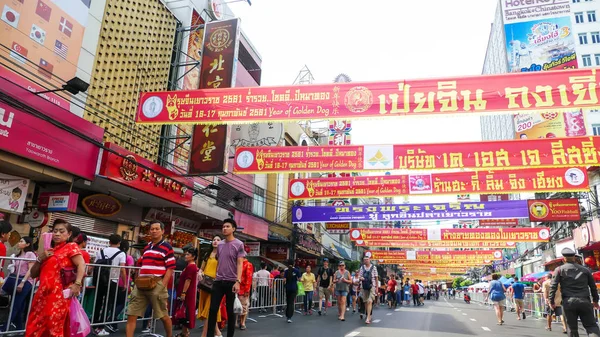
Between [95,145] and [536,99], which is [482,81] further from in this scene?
[95,145]

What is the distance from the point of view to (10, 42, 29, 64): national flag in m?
10.4

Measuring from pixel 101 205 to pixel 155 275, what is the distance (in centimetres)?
889

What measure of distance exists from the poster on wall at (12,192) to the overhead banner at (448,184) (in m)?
10.1

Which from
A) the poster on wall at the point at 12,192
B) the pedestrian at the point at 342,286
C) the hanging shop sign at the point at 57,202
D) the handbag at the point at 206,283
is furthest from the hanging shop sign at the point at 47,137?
the pedestrian at the point at 342,286

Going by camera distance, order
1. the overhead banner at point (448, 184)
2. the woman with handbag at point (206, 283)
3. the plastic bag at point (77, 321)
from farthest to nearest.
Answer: the overhead banner at point (448, 184)
the woman with handbag at point (206, 283)
the plastic bag at point (77, 321)

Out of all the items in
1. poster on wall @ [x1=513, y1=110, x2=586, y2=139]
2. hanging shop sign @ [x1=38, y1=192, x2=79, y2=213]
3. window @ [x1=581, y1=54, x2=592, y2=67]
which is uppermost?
window @ [x1=581, y1=54, x2=592, y2=67]

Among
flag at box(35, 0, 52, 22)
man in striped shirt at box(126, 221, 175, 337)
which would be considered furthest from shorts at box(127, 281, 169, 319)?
flag at box(35, 0, 52, 22)

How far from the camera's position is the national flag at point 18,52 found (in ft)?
34.2

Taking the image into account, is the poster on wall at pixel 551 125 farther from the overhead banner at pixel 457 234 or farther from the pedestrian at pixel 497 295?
the pedestrian at pixel 497 295

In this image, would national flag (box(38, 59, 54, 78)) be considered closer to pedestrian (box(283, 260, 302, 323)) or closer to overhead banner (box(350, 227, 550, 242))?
pedestrian (box(283, 260, 302, 323))

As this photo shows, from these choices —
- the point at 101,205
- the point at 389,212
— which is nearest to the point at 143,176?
the point at 101,205

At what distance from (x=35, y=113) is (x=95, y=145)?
6.71 feet

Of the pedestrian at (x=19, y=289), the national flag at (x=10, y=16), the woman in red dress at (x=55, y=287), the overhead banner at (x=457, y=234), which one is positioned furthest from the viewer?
the overhead banner at (x=457, y=234)

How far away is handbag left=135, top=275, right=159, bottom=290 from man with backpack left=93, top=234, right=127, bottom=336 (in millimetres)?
2322
